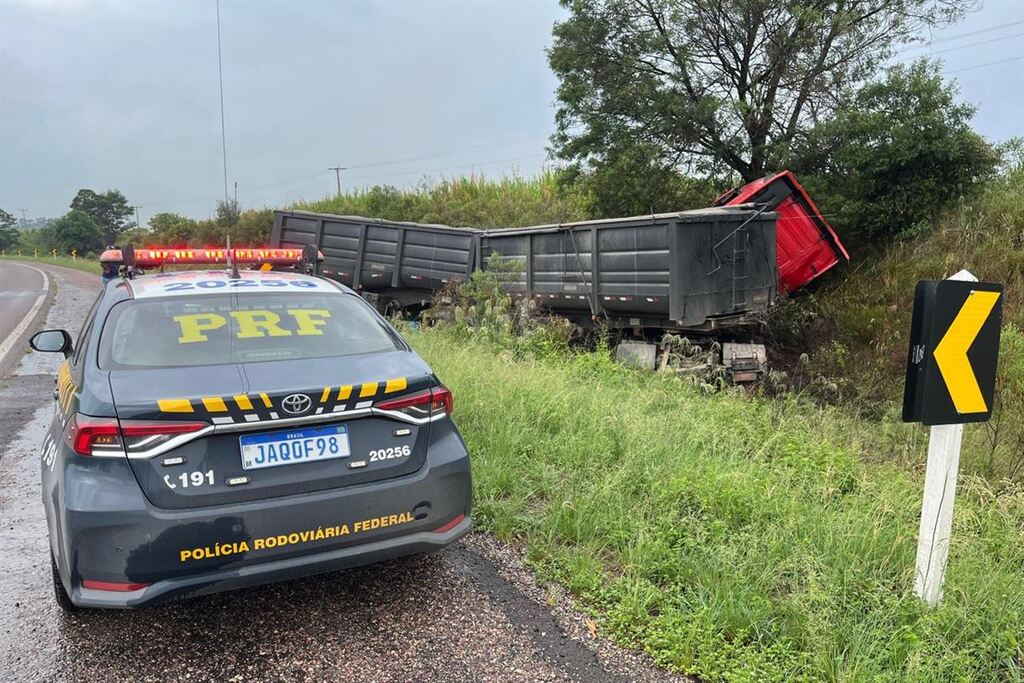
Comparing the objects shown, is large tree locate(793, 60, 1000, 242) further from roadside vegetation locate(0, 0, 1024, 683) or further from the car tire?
the car tire

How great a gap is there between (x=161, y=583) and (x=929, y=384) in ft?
9.45

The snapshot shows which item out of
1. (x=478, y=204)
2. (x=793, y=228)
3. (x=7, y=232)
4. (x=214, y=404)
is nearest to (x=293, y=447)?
(x=214, y=404)

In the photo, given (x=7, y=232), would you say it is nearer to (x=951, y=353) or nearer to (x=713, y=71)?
(x=713, y=71)

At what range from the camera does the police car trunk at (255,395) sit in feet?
7.90

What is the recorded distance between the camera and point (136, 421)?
7.84 ft

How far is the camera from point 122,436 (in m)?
2.38

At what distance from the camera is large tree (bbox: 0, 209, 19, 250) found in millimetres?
72875

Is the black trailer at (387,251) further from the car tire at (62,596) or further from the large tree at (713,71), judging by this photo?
the car tire at (62,596)

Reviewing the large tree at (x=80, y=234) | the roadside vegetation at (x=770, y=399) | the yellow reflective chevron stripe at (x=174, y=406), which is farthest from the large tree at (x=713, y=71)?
the large tree at (x=80, y=234)

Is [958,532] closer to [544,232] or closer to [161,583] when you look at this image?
[161,583]

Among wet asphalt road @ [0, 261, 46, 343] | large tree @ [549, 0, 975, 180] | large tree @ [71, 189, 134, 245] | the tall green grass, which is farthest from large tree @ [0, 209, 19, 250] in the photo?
large tree @ [549, 0, 975, 180]

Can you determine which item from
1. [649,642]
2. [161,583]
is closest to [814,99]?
[649,642]

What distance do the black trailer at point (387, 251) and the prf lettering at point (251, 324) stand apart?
8.69 m

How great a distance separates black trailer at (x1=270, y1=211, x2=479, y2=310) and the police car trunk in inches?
344
